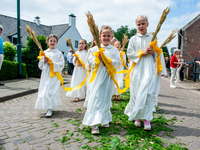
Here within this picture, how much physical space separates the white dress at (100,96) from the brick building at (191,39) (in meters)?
15.2

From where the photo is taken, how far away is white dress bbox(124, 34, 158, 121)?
11.4 feet

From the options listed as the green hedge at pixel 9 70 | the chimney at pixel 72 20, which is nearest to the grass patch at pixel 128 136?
the green hedge at pixel 9 70

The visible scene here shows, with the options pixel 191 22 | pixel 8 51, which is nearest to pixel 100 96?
pixel 8 51

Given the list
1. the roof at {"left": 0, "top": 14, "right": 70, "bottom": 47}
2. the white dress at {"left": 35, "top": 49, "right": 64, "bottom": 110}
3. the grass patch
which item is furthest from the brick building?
the roof at {"left": 0, "top": 14, "right": 70, "bottom": 47}

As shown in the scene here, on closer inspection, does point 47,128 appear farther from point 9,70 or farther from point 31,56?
point 31,56

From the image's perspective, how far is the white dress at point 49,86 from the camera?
4.46 meters

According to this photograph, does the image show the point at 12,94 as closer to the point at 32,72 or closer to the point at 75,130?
the point at 75,130

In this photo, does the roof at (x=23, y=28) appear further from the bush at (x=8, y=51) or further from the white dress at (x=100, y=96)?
the white dress at (x=100, y=96)

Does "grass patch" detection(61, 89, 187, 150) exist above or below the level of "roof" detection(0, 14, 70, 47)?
below

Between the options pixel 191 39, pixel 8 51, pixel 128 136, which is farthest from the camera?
pixel 191 39

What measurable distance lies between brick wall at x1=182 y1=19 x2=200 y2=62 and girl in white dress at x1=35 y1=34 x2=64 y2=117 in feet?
50.4

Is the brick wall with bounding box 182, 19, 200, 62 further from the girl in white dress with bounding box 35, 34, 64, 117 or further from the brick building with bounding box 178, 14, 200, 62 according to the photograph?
the girl in white dress with bounding box 35, 34, 64, 117

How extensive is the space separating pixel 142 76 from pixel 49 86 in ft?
7.90

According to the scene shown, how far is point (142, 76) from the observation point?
146 inches
